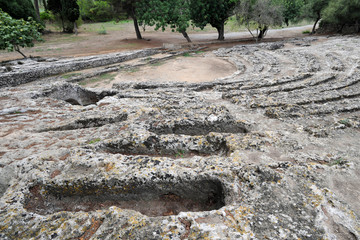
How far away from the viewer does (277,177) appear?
340 centimetres

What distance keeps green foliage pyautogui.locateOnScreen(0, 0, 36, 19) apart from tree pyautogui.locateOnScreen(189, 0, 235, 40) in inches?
858

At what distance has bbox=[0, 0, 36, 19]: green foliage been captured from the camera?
81.4ft

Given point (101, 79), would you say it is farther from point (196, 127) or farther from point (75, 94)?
point (196, 127)

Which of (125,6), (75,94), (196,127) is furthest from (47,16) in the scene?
(196,127)

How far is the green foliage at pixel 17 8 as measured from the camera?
24797 millimetres

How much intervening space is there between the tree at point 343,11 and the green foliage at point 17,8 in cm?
3942

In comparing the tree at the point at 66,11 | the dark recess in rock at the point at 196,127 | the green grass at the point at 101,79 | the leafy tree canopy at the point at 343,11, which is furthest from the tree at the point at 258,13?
the tree at the point at 66,11

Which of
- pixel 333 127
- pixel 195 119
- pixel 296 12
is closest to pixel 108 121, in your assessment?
pixel 195 119

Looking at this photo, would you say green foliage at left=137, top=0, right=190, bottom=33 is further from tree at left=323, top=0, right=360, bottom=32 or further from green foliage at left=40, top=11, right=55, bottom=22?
green foliage at left=40, top=11, right=55, bottom=22

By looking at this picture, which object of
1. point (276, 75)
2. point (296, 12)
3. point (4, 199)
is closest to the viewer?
point (4, 199)

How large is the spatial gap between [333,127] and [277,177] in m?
3.38

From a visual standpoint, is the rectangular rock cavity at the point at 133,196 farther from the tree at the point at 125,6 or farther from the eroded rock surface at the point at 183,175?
the tree at the point at 125,6

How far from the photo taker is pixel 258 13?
23234 millimetres

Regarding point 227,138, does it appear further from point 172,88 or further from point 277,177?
point 172,88
